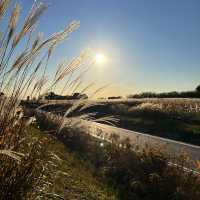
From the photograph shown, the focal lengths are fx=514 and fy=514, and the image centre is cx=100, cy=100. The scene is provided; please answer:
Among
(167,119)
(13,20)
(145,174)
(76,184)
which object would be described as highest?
(167,119)

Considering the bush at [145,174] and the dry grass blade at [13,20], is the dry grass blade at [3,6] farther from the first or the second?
the bush at [145,174]

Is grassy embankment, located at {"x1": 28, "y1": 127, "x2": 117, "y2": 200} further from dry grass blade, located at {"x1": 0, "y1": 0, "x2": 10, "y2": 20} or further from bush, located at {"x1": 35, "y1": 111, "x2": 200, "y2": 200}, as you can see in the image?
dry grass blade, located at {"x1": 0, "y1": 0, "x2": 10, "y2": 20}

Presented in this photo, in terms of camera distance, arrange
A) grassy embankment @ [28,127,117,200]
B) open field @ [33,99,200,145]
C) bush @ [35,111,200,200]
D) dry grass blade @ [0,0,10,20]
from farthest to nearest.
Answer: open field @ [33,99,200,145], bush @ [35,111,200,200], grassy embankment @ [28,127,117,200], dry grass blade @ [0,0,10,20]

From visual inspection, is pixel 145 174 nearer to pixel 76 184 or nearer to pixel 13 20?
pixel 76 184

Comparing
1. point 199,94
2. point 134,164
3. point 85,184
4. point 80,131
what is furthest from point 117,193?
point 199,94

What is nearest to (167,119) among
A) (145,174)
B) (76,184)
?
(145,174)

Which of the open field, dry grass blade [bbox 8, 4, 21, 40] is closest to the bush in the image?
dry grass blade [bbox 8, 4, 21, 40]

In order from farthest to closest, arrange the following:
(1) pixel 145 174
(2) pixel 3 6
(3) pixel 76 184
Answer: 1. (1) pixel 145 174
2. (3) pixel 76 184
3. (2) pixel 3 6

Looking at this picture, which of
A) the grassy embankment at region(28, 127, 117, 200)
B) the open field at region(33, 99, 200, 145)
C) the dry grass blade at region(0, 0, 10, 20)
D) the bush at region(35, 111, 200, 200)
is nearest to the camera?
the dry grass blade at region(0, 0, 10, 20)

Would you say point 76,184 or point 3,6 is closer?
point 3,6

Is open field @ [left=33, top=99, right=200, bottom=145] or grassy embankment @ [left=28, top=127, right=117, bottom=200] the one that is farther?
open field @ [left=33, top=99, right=200, bottom=145]

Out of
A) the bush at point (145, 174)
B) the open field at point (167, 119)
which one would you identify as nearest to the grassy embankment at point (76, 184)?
the bush at point (145, 174)

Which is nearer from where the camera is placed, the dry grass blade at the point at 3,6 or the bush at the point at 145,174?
the dry grass blade at the point at 3,6

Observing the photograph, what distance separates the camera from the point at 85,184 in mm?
9266
